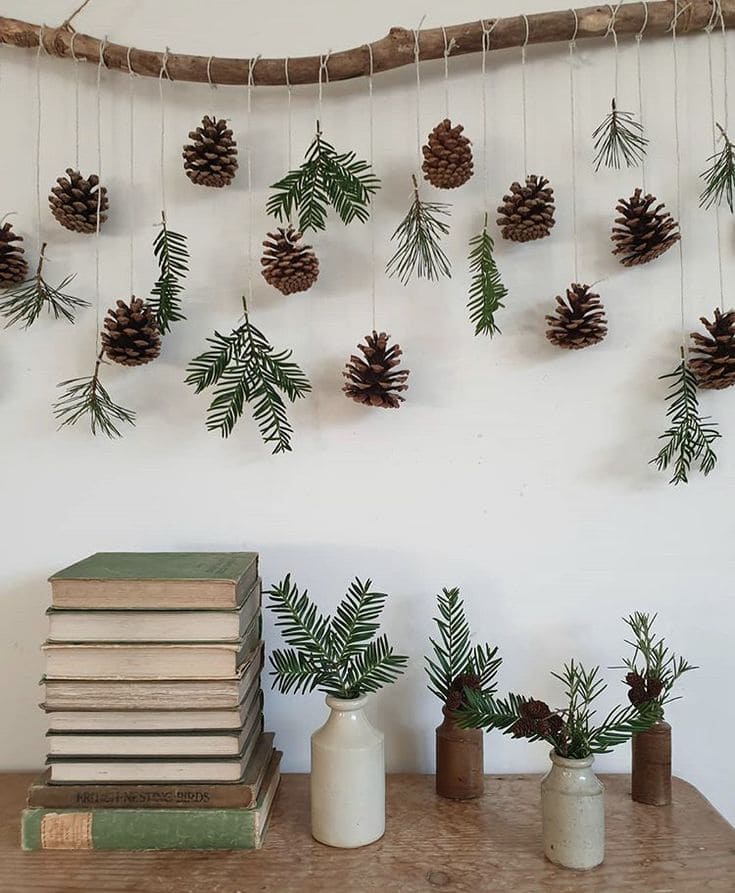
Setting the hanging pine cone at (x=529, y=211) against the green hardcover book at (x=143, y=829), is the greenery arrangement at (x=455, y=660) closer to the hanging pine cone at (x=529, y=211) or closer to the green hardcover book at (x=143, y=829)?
the green hardcover book at (x=143, y=829)

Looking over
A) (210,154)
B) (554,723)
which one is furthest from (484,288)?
(554,723)

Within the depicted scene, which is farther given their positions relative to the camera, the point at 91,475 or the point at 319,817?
the point at 91,475

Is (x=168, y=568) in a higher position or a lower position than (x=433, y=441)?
lower

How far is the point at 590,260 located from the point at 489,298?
15cm

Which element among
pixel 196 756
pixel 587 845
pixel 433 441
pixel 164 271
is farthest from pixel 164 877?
pixel 164 271

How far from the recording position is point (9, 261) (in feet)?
2.91

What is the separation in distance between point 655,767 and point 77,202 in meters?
0.91

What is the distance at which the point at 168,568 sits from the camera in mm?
777

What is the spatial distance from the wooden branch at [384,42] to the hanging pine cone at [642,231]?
0.21 meters

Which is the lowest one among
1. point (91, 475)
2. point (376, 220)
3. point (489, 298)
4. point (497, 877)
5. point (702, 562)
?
point (497, 877)

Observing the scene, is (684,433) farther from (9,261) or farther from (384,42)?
(9,261)

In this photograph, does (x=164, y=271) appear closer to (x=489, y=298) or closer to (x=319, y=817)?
(x=489, y=298)

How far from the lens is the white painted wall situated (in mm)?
912

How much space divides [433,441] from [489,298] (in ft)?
0.60
